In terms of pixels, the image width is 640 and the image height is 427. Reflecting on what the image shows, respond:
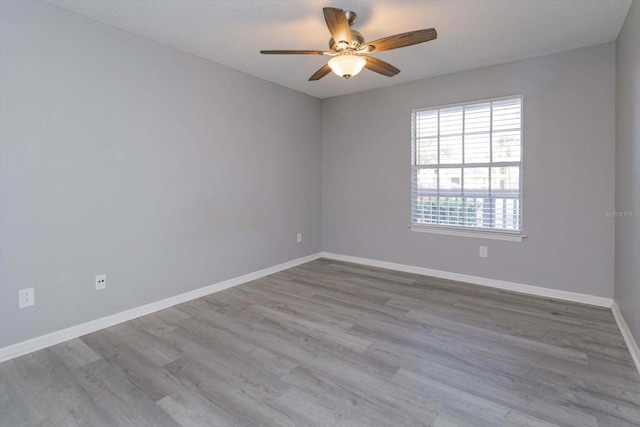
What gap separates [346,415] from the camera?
5.54 ft

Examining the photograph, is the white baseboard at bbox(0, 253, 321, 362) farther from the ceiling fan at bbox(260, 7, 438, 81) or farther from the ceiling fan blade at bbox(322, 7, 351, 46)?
the ceiling fan blade at bbox(322, 7, 351, 46)

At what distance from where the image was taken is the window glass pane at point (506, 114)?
3525 mm

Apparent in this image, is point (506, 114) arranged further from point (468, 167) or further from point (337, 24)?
point (337, 24)

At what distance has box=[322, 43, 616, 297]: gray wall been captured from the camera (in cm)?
311

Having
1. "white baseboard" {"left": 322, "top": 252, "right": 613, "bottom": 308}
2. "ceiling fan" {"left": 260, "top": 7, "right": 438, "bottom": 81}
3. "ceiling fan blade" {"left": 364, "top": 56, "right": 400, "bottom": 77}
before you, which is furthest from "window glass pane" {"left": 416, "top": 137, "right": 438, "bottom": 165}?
"ceiling fan" {"left": 260, "top": 7, "right": 438, "bottom": 81}

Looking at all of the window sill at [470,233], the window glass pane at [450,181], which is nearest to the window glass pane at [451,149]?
the window glass pane at [450,181]

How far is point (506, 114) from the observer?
11.7ft

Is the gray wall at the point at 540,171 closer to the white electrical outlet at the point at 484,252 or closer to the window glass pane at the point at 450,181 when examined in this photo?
the white electrical outlet at the point at 484,252

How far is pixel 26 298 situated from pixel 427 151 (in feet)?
13.5

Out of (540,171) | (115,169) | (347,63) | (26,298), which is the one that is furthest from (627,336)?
(26,298)

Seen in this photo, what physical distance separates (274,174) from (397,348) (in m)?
2.70

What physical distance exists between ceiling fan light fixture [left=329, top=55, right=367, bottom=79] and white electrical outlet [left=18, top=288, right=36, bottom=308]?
8.98ft

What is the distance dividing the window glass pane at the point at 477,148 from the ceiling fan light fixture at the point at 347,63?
1.89 metres

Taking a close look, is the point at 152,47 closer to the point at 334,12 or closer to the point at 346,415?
the point at 334,12
